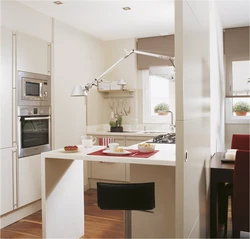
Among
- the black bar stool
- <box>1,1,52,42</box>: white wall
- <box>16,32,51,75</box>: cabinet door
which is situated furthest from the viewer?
<box>16,32,51,75</box>: cabinet door

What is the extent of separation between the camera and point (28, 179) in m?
3.37

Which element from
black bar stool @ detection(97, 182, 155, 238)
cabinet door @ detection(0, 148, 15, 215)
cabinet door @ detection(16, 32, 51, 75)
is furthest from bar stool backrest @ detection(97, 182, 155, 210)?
cabinet door @ detection(16, 32, 51, 75)

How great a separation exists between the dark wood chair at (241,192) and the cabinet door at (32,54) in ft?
8.25

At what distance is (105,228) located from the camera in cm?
304

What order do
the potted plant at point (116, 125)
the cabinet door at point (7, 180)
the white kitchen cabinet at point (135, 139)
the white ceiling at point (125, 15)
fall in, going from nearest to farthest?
the cabinet door at point (7, 180)
the white ceiling at point (125, 15)
the white kitchen cabinet at point (135, 139)
the potted plant at point (116, 125)

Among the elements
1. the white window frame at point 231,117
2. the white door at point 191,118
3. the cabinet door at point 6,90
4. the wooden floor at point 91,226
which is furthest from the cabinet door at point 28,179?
the white window frame at point 231,117

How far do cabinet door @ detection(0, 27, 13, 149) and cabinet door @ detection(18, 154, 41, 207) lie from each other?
34 cm

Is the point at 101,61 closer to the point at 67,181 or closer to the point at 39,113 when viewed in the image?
the point at 39,113

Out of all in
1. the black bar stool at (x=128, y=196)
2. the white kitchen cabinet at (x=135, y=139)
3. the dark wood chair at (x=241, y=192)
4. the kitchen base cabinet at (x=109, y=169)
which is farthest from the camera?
the kitchen base cabinet at (x=109, y=169)

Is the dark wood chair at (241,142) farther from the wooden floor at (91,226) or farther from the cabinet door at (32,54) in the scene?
the cabinet door at (32,54)

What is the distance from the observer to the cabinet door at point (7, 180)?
119 inches

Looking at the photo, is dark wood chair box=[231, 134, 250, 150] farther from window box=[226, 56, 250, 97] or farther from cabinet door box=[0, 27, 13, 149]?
cabinet door box=[0, 27, 13, 149]

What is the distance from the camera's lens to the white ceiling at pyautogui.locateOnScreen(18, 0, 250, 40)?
11.1 feet

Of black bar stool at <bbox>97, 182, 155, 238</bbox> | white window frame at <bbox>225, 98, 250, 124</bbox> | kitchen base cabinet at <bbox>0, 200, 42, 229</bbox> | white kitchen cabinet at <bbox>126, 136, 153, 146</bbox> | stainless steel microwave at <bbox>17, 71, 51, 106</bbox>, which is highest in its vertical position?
stainless steel microwave at <bbox>17, 71, 51, 106</bbox>
